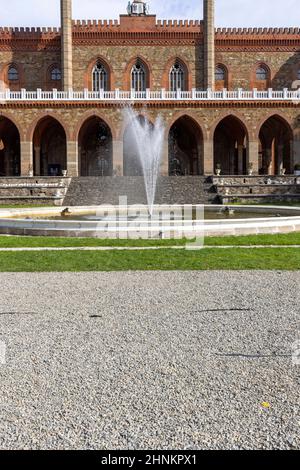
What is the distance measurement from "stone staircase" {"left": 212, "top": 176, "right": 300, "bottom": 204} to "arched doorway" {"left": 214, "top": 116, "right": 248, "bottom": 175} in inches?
275

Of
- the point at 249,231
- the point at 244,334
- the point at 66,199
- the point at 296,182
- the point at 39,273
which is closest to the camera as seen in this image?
the point at 244,334

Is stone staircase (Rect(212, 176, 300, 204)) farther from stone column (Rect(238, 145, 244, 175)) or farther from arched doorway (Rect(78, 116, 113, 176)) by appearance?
arched doorway (Rect(78, 116, 113, 176))

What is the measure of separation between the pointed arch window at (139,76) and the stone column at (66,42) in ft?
18.3

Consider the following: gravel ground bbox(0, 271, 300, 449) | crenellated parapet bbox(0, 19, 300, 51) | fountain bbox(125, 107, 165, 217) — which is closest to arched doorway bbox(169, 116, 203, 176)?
fountain bbox(125, 107, 165, 217)

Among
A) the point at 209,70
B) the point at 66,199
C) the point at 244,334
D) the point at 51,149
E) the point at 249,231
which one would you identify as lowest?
the point at 244,334

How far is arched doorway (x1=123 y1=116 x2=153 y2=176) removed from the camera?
34469 mm

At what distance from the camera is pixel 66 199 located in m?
27.0

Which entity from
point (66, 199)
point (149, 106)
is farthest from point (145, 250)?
point (149, 106)

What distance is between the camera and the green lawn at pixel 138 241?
37.9 ft

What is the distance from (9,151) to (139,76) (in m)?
13.4

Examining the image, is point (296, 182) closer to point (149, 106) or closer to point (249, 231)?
point (149, 106)

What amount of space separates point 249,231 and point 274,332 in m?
8.52

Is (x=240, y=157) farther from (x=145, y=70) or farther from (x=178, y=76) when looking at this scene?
(x=145, y=70)

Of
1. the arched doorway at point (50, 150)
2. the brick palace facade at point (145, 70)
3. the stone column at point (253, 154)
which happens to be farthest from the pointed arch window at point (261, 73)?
the arched doorway at point (50, 150)
